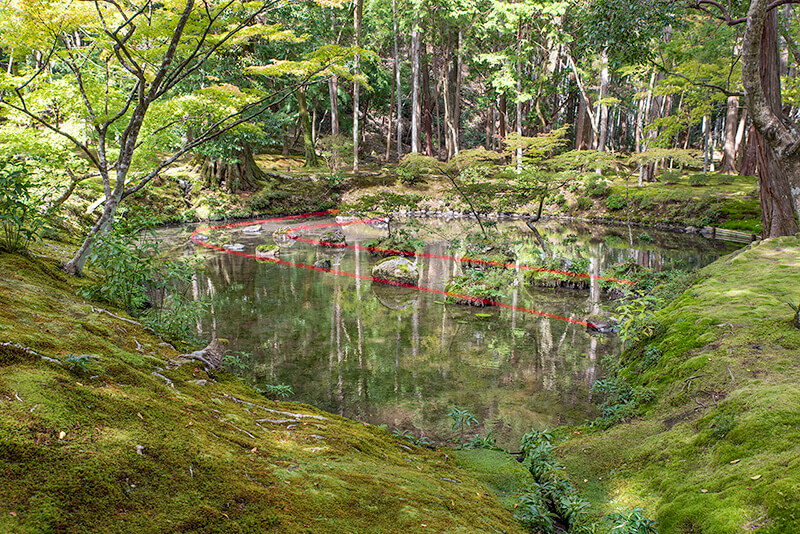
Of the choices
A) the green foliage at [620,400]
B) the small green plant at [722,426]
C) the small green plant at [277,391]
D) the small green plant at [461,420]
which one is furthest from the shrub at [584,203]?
the small green plant at [722,426]

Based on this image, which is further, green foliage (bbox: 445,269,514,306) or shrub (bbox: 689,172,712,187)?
shrub (bbox: 689,172,712,187)

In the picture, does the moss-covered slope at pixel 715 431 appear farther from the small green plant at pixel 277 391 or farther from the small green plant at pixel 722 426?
the small green plant at pixel 277 391

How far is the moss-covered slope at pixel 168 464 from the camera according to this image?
1.54 m

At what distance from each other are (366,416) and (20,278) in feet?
12.6

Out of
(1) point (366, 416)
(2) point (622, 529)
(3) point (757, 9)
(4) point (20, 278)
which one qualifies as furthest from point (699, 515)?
(4) point (20, 278)

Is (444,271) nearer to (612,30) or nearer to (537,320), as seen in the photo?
(537,320)

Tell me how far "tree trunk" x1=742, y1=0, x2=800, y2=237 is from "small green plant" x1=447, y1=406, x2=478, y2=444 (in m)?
3.95

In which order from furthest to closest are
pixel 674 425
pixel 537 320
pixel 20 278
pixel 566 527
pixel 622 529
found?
pixel 537 320
pixel 20 278
pixel 674 425
pixel 566 527
pixel 622 529

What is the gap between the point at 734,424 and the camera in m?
3.16

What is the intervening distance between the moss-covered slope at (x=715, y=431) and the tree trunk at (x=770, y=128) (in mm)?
1388

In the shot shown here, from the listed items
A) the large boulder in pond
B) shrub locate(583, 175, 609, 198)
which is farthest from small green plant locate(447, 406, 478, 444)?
shrub locate(583, 175, 609, 198)

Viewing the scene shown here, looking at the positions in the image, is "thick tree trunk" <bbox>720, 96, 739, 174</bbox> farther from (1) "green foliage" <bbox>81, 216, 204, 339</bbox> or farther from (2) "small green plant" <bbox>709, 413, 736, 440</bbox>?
(1) "green foliage" <bbox>81, 216, 204, 339</bbox>

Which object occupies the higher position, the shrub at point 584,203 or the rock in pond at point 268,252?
the shrub at point 584,203

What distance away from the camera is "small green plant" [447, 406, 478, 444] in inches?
182
